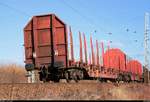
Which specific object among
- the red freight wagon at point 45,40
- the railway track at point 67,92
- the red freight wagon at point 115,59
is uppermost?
the red freight wagon at point 45,40

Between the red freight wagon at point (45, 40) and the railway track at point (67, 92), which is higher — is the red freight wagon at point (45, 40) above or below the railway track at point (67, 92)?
Result: above

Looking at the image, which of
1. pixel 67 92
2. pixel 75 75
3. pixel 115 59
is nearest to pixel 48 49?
pixel 75 75

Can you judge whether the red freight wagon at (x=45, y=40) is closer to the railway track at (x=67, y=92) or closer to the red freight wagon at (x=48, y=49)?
the red freight wagon at (x=48, y=49)

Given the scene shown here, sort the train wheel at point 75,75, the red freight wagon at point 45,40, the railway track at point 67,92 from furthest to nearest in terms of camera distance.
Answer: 1. the red freight wagon at point 45,40
2. the train wheel at point 75,75
3. the railway track at point 67,92

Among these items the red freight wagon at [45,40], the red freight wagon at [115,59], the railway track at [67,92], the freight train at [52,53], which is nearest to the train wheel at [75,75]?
the freight train at [52,53]

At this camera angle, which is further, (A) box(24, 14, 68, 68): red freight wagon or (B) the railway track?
(A) box(24, 14, 68, 68): red freight wagon

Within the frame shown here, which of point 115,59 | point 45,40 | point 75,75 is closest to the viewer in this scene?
point 75,75

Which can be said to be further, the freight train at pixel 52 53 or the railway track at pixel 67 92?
the freight train at pixel 52 53

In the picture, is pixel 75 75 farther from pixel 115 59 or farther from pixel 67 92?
pixel 115 59

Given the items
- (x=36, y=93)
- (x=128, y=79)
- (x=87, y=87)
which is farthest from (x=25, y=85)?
(x=128, y=79)

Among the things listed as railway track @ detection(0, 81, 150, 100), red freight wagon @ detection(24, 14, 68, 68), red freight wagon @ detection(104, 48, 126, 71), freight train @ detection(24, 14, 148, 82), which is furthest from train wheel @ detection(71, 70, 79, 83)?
red freight wagon @ detection(104, 48, 126, 71)

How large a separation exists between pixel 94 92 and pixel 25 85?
3.52 metres

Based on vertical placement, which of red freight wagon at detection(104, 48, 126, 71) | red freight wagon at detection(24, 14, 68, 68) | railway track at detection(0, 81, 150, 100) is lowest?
railway track at detection(0, 81, 150, 100)

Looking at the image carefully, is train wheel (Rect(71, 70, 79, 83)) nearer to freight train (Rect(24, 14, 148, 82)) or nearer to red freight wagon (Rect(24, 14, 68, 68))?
freight train (Rect(24, 14, 148, 82))
